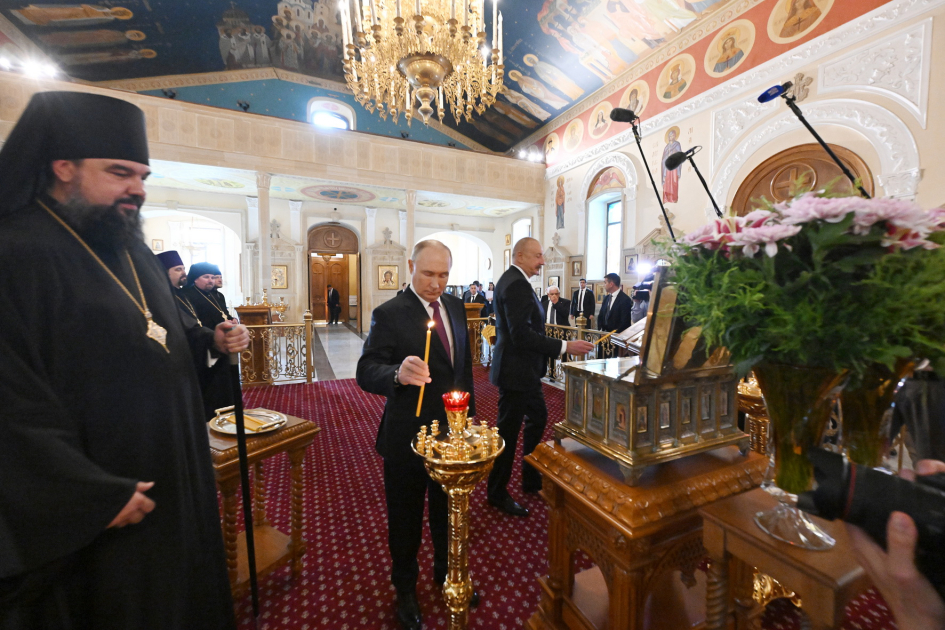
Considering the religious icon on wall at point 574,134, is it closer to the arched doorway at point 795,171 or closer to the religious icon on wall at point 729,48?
the religious icon on wall at point 729,48

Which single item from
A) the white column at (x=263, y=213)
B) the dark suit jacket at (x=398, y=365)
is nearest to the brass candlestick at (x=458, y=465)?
the dark suit jacket at (x=398, y=365)

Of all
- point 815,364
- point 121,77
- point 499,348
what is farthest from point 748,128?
point 121,77

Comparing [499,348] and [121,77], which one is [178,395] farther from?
[121,77]

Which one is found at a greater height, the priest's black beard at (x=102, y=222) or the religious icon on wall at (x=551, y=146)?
the religious icon on wall at (x=551, y=146)

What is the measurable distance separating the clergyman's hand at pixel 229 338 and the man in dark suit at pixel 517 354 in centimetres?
166

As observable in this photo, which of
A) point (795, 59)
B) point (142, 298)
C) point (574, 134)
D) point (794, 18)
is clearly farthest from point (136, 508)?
point (574, 134)

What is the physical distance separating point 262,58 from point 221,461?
44.7ft

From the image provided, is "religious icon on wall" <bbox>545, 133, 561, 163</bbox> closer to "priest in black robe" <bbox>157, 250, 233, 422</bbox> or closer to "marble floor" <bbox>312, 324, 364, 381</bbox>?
"marble floor" <bbox>312, 324, 364, 381</bbox>

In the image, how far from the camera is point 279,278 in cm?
1386

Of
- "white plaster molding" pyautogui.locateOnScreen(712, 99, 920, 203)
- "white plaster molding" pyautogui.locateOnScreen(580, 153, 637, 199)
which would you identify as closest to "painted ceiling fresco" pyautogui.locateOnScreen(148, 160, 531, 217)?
"white plaster molding" pyautogui.locateOnScreen(580, 153, 637, 199)

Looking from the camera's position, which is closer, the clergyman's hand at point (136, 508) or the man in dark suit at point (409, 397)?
the clergyman's hand at point (136, 508)

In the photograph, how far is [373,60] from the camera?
594cm

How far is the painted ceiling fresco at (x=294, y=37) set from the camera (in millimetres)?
8508

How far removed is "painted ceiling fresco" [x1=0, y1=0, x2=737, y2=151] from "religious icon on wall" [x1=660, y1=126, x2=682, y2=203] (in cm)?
191
